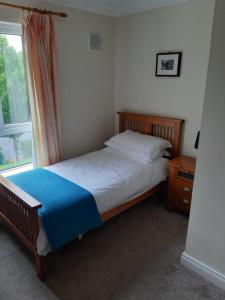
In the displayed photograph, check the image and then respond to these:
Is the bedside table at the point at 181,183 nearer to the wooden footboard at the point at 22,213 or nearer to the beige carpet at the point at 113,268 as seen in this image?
the beige carpet at the point at 113,268

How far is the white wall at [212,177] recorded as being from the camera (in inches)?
60.8

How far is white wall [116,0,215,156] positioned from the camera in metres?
2.63

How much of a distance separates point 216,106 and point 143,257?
1.44m

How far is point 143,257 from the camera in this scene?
2.14 meters

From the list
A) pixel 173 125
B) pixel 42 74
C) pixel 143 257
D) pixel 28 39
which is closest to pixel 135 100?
pixel 173 125

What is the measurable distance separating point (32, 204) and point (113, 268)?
2.97 feet

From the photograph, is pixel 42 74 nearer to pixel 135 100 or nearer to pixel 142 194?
pixel 135 100

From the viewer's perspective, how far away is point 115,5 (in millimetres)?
3096

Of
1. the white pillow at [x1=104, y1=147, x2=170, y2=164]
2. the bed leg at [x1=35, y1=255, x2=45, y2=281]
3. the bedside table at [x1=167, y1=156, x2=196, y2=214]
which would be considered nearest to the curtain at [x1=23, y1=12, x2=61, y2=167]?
the white pillow at [x1=104, y1=147, x2=170, y2=164]

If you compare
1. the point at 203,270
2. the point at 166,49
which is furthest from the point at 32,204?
the point at 166,49

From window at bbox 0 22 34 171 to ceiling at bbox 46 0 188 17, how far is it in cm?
66

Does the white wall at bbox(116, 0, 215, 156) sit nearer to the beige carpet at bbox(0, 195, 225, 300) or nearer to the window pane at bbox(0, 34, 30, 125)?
the beige carpet at bbox(0, 195, 225, 300)

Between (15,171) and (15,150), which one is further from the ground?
(15,150)

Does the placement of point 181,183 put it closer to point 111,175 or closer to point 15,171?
point 111,175
